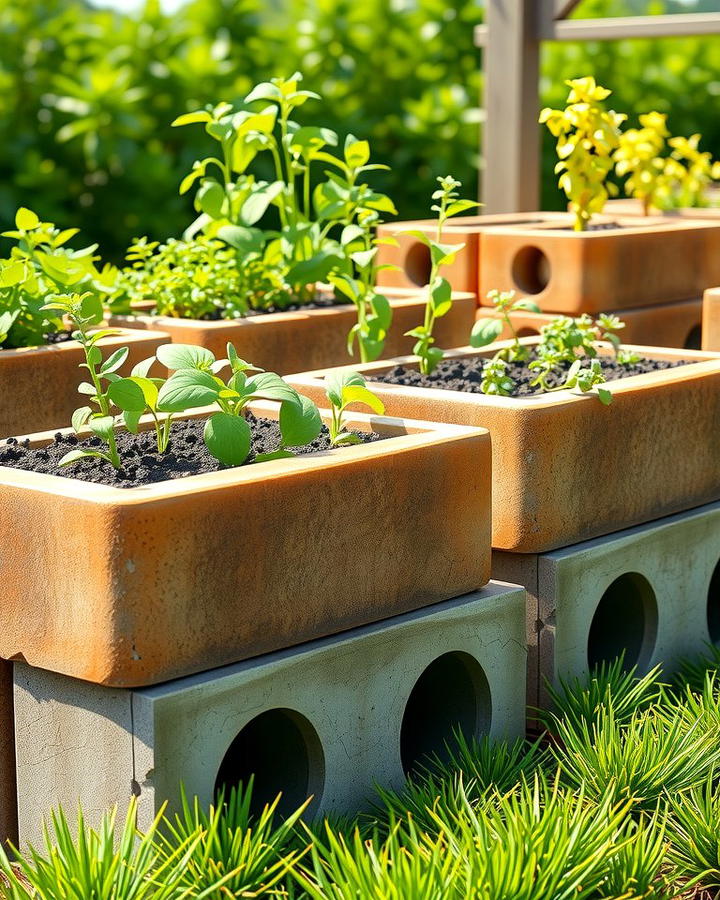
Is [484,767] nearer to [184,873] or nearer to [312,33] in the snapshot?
[184,873]

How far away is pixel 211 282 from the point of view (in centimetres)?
442

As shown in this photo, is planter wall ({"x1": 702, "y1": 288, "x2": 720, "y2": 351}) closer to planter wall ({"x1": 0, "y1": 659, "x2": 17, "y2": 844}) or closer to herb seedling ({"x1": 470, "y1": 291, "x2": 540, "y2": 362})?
herb seedling ({"x1": 470, "y1": 291, "x2": 540, "y2": 362})

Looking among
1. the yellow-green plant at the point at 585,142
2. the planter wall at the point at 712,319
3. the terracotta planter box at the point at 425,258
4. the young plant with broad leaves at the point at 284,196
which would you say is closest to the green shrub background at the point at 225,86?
the terracotta planter box at the point at 425,258

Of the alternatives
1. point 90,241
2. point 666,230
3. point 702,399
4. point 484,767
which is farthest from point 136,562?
point 90,241

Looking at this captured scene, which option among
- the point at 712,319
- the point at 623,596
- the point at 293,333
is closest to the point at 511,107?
the point at 712,319

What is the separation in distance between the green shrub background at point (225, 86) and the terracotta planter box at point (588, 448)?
5992 mm

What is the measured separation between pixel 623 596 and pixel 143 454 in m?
1.42

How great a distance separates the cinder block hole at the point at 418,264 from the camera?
5281 mm

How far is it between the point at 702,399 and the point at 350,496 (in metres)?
1.34

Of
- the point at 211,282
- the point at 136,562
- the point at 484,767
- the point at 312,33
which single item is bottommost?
the point at 484,767

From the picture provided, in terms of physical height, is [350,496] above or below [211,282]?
below

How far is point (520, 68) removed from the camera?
20.5ft

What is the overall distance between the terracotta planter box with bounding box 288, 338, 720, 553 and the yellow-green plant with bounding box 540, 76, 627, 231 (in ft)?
4.69

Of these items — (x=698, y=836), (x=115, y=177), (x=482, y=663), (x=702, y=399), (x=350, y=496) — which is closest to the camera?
(x=698, y=836)
